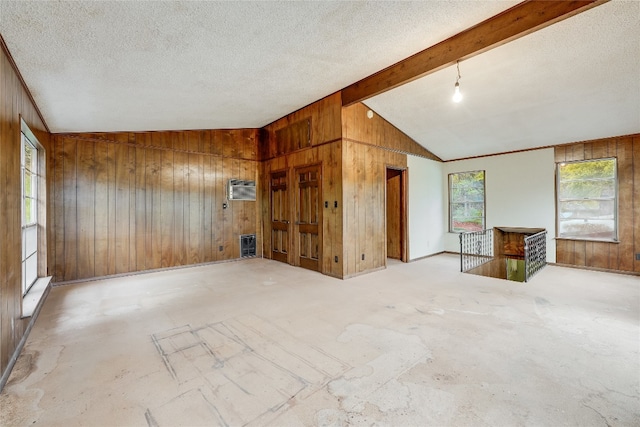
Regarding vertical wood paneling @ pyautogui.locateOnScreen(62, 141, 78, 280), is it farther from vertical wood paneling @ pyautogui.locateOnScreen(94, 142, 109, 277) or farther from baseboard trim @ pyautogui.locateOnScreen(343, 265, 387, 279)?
baseboard trim @ pyautogui.locateOnScreen(343, 265, 387, 279)

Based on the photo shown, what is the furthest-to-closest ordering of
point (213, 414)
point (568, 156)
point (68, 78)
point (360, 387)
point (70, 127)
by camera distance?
point (568, 156) → point (70, 127) → point (68, 78) → point (360, 387) → point (213, 414)

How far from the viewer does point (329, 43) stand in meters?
3.02

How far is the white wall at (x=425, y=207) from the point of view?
6.45 metres

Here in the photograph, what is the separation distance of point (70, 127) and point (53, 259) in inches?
83.2

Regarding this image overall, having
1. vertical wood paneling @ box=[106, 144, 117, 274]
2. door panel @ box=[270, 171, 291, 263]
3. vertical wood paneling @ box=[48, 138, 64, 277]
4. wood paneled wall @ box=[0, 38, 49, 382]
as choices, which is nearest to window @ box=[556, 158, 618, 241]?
door panel @ box=[270, 171, 291, 263]

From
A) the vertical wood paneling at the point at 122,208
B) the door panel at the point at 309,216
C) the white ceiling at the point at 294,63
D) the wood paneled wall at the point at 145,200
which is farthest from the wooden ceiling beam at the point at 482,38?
the vertical wood paneling at the point at 122,208

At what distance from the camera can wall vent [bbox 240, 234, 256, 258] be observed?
6.59 meters

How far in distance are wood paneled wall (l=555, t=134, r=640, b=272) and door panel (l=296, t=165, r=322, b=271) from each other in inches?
211

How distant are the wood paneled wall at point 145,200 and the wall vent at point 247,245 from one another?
125mm

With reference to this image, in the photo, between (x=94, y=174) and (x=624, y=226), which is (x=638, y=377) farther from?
(x=94, y=174)

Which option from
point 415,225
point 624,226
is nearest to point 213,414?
point 415,225

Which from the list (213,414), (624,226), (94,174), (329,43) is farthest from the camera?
(624,226)

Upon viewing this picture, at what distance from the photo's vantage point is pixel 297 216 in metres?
5.82

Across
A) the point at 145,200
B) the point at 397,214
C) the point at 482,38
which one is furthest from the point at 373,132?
the point at 145,200
